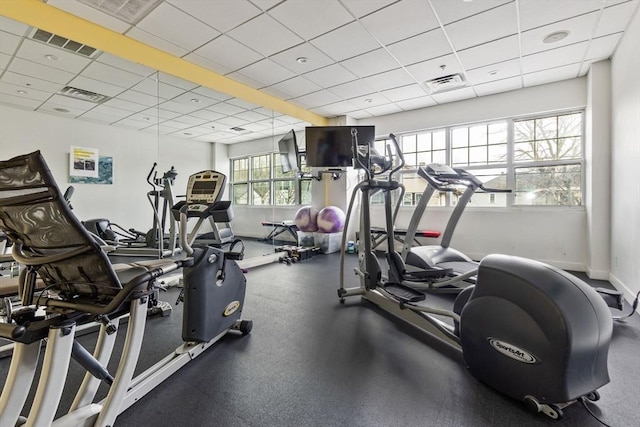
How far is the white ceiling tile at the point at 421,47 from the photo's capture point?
3.51 meters

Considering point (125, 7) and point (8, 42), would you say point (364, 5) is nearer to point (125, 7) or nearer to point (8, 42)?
point (125, 7)

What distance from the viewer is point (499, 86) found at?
4.97m

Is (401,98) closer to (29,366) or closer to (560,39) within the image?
(560,39)

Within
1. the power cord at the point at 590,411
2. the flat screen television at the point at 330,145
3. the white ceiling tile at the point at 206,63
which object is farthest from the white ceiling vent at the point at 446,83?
the power cord at the point at 590,411

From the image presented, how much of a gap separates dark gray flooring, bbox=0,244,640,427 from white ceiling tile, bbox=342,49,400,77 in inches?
129

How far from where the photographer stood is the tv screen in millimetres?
5337

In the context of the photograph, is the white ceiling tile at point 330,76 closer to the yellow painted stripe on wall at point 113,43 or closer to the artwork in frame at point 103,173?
the yellow painted stripe on wall at point 113,43

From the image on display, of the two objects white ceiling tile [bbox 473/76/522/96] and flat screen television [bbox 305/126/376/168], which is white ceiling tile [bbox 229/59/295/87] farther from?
white ceiling tile [bbox 473/76/522/96]

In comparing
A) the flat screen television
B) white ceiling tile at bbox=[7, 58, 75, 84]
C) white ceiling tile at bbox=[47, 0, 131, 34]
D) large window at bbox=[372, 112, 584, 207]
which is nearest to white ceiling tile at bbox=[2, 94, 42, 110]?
white ceiling tile at bbox=[7, 58, 75, 84]

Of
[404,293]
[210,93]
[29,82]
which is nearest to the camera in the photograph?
[404,293]

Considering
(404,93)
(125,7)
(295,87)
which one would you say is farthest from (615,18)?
(125,7)

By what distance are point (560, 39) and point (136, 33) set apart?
4868mm

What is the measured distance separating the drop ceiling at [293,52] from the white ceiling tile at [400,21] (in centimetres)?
1

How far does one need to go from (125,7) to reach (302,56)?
1.97 metres
